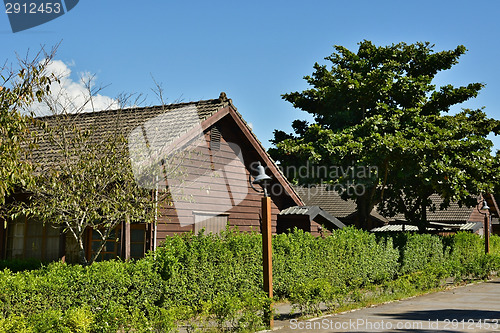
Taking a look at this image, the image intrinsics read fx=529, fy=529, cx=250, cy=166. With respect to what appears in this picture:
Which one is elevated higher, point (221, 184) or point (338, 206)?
point (338, 206)

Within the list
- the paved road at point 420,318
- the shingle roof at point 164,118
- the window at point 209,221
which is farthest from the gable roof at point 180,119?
the paved road at point 420,318

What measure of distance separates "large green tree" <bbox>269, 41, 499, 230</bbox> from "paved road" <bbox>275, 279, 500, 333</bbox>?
235 inches

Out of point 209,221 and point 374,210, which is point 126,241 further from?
point 374,210

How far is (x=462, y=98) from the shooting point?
81.3ft

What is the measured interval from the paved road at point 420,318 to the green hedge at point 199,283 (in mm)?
804

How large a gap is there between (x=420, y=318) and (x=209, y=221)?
7.66 m

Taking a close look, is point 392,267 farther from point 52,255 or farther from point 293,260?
point 52,255

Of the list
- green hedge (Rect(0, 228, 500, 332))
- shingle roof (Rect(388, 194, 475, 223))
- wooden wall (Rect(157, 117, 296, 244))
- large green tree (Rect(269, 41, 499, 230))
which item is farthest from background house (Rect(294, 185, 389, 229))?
wooden wall (Rect(157, 117, 296, 244))

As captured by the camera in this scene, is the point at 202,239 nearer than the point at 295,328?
No

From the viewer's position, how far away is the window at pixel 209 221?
17.4 m

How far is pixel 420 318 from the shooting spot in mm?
13117

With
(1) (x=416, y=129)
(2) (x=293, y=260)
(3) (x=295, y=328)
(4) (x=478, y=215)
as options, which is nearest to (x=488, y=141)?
(1) (x=416, y=129)

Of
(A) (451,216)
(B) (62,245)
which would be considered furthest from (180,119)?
(A) (451,216)

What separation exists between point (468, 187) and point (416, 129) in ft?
12.8
